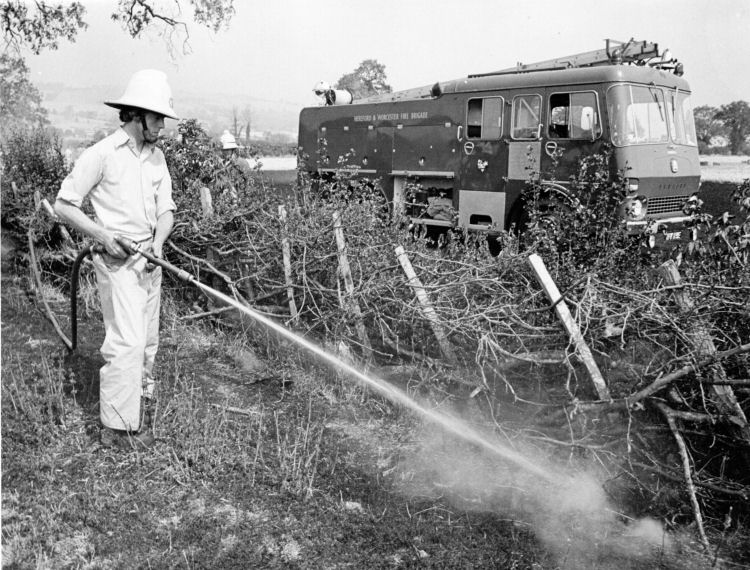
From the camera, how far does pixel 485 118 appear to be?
32.0 ft

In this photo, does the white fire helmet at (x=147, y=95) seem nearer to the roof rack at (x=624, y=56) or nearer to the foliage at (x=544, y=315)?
the foliage at (x=544, y=315)

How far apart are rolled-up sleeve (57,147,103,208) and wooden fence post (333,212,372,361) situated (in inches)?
79.3

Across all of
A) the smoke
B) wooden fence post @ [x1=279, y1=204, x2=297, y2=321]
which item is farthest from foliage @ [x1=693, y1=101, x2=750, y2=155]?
the smoke

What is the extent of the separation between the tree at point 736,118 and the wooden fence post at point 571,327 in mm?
33012

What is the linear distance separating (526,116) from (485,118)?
2.40 ft

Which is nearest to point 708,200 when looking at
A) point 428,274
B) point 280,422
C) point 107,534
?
point 428,274

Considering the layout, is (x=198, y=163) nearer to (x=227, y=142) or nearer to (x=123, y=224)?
(x=227, y=142)

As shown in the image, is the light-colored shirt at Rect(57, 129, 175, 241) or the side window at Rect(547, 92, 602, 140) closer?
the light-colored shirt at Rect(57, 129, 175, 241)

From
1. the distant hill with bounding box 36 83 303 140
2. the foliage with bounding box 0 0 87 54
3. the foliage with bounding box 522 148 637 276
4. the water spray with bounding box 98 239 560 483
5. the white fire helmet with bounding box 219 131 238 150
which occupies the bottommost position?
the water spray with bounding box 98 239 560 483

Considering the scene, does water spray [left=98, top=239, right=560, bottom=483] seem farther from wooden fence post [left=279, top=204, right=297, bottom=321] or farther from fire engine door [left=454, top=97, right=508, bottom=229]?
fire engine door [left=454, top=97, right=508, bottom=229]

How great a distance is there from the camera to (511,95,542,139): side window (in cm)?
907

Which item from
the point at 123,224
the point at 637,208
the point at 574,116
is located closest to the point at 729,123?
the point at 574,116

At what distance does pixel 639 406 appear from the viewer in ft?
11.9

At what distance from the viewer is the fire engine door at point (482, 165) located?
9.52m
